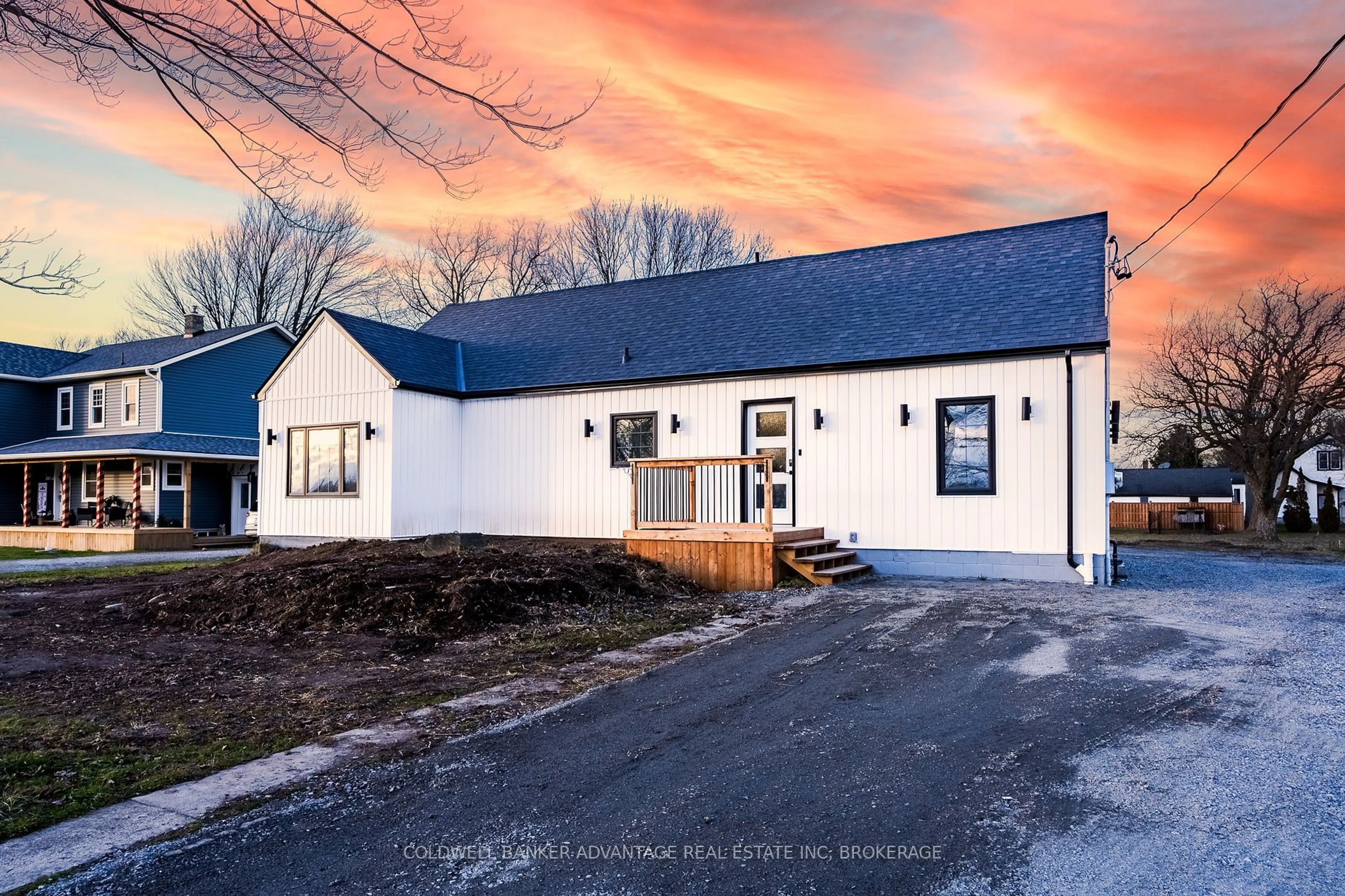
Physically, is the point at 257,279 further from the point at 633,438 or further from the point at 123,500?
the point at 633,438

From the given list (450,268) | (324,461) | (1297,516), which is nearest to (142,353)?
(450,268)

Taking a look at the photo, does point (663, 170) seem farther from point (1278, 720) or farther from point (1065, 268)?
point (1278, 720)

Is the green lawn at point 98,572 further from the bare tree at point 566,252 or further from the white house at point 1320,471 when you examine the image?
the white house at point 1320,471

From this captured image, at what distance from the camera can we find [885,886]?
2961mm

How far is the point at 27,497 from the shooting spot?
24797 mm

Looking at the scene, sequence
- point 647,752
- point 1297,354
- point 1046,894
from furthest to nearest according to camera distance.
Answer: point 1297,354 < point 647,752 < point 1046,894

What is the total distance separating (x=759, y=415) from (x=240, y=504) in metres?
20.0

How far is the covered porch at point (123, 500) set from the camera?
2197 cm

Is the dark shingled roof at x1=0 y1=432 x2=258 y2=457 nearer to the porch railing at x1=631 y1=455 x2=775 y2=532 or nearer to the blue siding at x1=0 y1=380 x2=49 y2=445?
the blue siding at x1=0 y1=380 x2=49 y2=445

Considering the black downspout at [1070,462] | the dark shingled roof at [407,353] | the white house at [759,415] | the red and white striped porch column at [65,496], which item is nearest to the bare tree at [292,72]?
the white house at [759,415]

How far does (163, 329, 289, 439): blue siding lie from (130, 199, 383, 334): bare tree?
9.17 metres

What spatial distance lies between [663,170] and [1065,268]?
6448 mm

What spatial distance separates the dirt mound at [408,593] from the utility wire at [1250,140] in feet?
27.0

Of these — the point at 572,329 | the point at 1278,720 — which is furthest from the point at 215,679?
the point at 572,329
